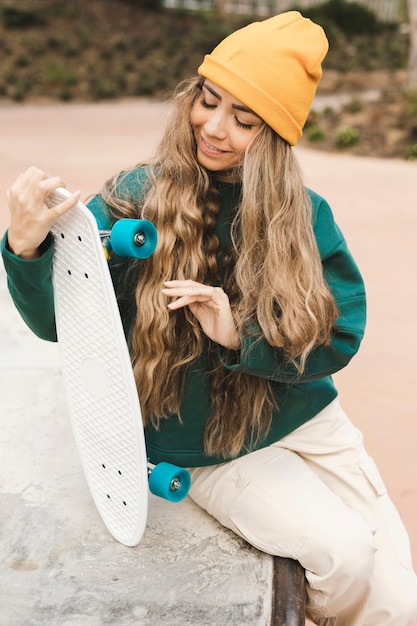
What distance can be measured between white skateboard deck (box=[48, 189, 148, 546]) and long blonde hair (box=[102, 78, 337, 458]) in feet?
0.43

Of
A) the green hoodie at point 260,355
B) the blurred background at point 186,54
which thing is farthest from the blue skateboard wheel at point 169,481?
the blurred background at point 186,54

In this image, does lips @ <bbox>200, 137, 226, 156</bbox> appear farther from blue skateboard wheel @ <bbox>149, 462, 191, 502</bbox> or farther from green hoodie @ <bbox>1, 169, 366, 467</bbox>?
blue skateboard wheel @ <bbox>149, 462, 191, 502</bbox>

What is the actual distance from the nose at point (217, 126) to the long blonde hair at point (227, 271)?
0.07 meters

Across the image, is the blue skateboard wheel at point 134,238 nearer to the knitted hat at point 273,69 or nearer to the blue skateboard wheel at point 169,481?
the knitted hat at point 273,69

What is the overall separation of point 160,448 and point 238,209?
0.60m

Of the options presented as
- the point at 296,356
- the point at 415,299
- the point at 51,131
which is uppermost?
the point at 296,356

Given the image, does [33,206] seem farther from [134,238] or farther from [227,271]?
[227,271]

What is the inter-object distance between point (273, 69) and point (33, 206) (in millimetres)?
622

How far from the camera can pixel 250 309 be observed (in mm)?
1861

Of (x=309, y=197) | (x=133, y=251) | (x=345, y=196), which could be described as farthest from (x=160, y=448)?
(x=345, y=196)

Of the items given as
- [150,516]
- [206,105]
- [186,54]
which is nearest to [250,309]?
[206,105]

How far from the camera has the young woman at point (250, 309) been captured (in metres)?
1.84

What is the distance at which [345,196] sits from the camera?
6812 mm

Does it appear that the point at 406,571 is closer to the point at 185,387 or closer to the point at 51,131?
the point at 185,387
